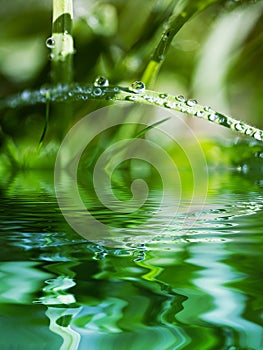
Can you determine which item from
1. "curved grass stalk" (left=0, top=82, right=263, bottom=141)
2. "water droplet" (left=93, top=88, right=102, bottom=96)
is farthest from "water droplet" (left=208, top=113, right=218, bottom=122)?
"water droplet" (left=93, top=88, right=102, bottom=96)

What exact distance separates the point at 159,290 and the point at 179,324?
28 millimetres

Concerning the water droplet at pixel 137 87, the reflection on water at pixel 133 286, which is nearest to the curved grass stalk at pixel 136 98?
the water droplet at pixel 137 87

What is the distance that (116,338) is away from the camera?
12cm

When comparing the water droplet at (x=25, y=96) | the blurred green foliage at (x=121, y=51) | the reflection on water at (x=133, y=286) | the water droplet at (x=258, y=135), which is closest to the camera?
the reflection on water at (x=133, y=286)

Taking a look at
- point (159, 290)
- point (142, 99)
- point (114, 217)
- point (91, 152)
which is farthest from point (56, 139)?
point (159, 290)

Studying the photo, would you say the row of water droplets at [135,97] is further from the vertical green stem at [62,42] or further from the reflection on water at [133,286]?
the reflection on water at [133,286]

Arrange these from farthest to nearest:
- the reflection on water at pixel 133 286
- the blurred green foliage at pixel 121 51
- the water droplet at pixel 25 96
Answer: the blurred green foliage at pixel 121 51
the water droplet at pixel 25 96
the reflection on water at pixel 133 286

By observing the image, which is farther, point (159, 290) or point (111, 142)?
point (111, 142)

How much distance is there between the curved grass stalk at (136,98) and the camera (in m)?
0.46

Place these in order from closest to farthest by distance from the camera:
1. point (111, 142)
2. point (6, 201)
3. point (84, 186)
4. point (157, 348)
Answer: point (157, 348)
point (6, 201)
point (84, 186)
point (111, 142)

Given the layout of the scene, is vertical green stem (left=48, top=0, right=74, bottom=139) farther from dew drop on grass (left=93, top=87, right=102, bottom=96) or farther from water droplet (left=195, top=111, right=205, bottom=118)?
water droplet (left=195, top=111, right=205, bottom=118)

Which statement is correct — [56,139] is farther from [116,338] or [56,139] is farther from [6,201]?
[116,338]

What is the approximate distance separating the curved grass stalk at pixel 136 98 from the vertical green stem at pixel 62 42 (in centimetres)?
2

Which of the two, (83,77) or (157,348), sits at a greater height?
(83,77)
